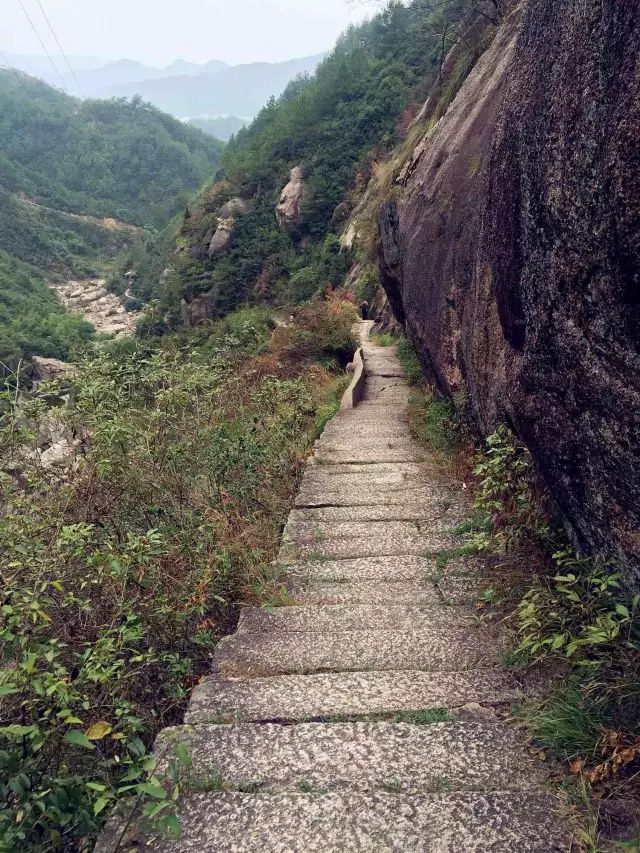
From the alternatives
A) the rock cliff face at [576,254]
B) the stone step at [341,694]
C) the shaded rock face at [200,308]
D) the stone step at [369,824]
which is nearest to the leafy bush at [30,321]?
the shaded rock face at [200,308]

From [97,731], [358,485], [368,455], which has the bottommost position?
[368,455]

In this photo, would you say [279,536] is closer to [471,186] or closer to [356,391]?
[471,186]

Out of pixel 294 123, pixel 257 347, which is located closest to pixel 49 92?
pixel 294 123

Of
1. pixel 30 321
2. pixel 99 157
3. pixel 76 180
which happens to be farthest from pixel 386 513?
pixel 99 157

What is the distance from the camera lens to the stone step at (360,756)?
2.05 metres

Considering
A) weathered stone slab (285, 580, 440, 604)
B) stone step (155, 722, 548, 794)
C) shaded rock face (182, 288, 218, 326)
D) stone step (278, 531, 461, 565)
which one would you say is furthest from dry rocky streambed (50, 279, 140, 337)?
stone step (155, 722, 548, 794)

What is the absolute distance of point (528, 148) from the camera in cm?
275

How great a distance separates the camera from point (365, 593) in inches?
143

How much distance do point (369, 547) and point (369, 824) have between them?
8.22 ft

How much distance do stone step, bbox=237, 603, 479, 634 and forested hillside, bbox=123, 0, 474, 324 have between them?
2387 cm

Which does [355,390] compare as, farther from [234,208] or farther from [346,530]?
[234,208]

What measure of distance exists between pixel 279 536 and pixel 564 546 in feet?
7.24

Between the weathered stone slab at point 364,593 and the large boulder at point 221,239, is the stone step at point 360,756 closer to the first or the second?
the weathered stone slab at point 364,593

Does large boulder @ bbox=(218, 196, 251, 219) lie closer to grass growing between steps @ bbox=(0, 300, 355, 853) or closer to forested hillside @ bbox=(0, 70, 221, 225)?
grass growing between steps @ bbox=(0, 300, 355, 853)
